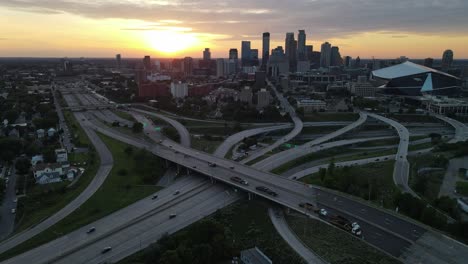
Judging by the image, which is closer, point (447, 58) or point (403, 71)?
point (403, 71)

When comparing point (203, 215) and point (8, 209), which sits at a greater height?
point (203, 215)

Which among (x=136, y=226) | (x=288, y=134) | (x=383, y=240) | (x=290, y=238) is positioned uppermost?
(x=288, y=134)

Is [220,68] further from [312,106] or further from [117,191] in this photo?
[117,191]

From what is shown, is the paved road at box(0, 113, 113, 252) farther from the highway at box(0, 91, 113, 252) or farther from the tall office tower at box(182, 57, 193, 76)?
the tall office tower at box(182, 57, 193, 76)

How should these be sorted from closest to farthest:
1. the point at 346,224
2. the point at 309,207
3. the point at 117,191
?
the point at 346,224
the point at 309,207
the point at 117,191

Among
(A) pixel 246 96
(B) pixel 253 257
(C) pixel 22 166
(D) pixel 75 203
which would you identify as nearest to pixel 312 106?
(A) pixel 246 96

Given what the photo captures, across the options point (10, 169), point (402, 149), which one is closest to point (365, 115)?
point (402, 149)
